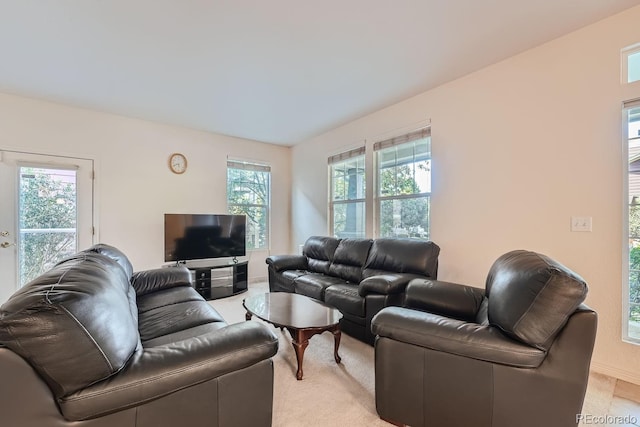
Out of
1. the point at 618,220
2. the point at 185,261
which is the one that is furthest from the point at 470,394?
the point at 185,261

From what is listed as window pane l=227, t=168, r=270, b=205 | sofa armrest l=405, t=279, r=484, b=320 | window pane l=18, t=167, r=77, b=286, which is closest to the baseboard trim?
sofa armrest l=405, t=279, r=484, b=320

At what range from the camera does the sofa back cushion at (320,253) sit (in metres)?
3.92

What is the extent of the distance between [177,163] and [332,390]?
4.01m

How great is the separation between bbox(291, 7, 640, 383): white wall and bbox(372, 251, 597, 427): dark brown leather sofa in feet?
3.97

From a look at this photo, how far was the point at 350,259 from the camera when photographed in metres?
3.59

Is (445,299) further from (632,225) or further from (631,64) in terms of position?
(631,64)

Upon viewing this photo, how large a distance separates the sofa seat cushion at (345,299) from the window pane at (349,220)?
4.61ft

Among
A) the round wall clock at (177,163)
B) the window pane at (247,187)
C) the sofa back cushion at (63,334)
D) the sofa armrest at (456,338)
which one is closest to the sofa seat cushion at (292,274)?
the window pane at (247,187)

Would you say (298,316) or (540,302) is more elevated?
(540,302)

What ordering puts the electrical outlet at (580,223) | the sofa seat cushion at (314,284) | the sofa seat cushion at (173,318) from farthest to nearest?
the sofa seat cushion at (314,284), the electrical outlet at (580,223), the sofa seat cushion at (173,318)

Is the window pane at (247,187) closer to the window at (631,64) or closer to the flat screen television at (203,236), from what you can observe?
the flat screen television at (203,236)

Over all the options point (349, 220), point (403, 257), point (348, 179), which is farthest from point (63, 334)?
point (348, 179)

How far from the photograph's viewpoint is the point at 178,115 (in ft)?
13.2

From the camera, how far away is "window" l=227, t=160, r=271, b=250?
5.13 meters
